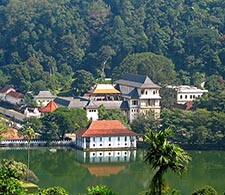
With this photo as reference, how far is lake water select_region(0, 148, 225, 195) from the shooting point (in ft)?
121

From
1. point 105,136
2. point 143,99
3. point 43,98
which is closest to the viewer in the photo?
point 105,136

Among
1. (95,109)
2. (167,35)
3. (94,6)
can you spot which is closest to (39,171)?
(95,109)

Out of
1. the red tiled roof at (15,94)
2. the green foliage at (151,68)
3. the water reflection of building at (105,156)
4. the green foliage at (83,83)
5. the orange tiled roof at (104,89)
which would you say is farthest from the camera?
the green foliage at (83,83)

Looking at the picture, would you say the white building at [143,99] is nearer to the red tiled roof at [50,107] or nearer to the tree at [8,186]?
the red tiled roof at [50,107]

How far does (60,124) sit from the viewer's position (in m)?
48.9

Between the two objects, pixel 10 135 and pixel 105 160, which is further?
pixel 10 135

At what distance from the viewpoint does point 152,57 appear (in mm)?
63875

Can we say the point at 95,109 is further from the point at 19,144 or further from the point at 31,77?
the point at 31,77

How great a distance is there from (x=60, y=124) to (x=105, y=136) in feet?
11.3

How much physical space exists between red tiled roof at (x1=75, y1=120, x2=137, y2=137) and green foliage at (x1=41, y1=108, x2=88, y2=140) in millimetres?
1428

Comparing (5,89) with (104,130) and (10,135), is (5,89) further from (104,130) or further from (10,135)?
(104,130)

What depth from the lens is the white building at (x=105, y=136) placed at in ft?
153

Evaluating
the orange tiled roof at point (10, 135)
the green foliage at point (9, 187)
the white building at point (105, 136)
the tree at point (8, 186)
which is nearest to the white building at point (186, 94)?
the white building at point (105, 136)

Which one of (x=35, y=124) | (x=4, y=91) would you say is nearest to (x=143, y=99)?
(x=35, y=124)
